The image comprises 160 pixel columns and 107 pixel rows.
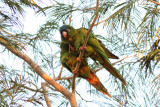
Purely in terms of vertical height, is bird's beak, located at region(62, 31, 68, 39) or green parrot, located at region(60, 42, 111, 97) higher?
bird's beak, located at region(62, 31, 68, 39)

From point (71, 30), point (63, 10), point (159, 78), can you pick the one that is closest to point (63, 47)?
point (71, 30)

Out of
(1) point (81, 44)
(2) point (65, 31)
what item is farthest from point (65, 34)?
(1) point (81, 44)

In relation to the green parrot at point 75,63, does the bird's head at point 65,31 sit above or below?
above

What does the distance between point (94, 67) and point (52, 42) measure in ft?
1.70

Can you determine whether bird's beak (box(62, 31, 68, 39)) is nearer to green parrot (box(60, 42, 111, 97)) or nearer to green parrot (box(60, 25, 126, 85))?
green parrot (box(60, 25, 126, 85))

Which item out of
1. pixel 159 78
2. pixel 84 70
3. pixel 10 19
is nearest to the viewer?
pixel 159 78

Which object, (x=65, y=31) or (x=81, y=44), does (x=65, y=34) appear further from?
(x=81, y=44)

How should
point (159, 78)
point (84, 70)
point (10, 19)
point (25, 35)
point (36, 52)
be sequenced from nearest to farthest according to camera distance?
point (159, 78)
point (10, 19)
point (84, 70)
point (25, 35)
point (36, 52)

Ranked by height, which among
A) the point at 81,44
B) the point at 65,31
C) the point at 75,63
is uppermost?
the point at 65,31

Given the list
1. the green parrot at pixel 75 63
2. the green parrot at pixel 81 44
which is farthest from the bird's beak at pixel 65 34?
the green parrot at pixel 75 63

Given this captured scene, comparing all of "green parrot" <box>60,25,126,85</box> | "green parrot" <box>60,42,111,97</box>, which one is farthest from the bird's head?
"green parrot" <box>60,42,111,97</box>

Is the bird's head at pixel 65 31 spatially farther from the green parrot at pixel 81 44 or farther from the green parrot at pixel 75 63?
the green parrot at pixel 75 63

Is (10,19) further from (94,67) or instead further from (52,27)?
(94,67)

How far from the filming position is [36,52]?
2664 mm
